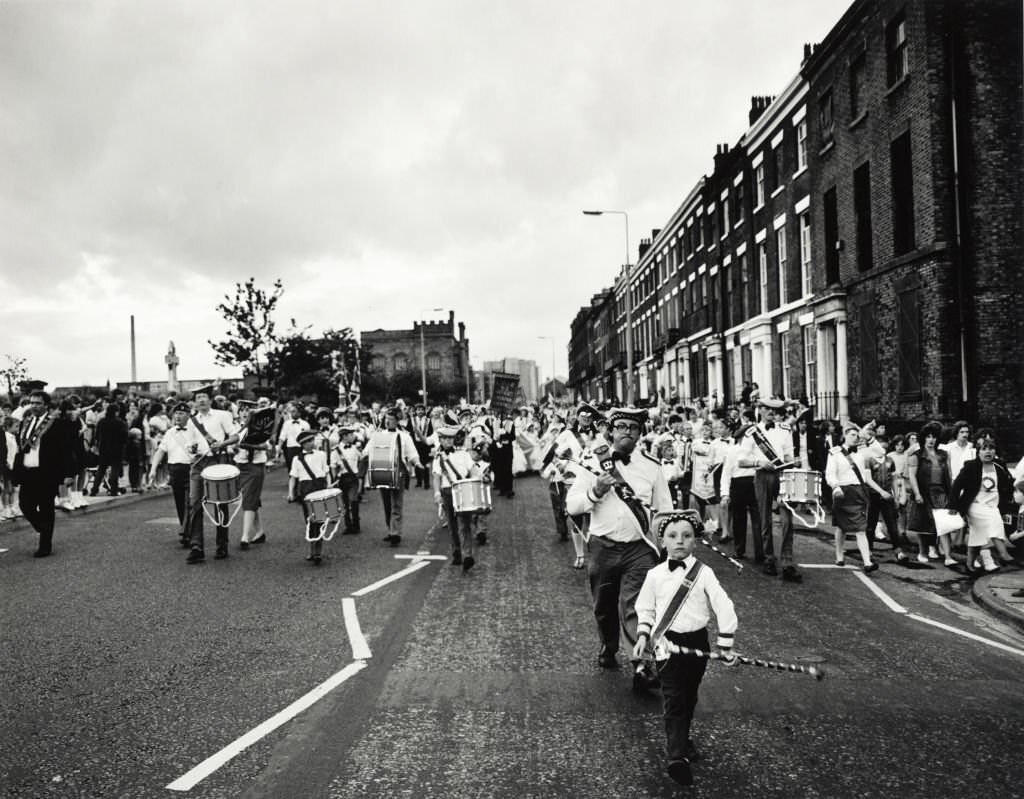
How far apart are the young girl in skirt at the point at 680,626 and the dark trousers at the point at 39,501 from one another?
8667mm

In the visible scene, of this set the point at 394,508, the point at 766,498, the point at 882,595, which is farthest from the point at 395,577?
the point at 882,595

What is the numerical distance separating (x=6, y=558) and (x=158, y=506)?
562 centimetres

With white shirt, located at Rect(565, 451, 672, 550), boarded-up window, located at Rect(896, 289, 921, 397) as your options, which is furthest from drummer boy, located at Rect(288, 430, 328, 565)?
boarded-up window, located at Rect(896, 289, 921, 397)

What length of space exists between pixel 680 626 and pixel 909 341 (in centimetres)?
1592

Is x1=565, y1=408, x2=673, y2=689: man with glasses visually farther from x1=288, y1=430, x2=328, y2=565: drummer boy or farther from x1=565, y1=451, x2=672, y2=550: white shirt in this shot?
x1=288, y1=430, x2=328, y2=565: drummer boy

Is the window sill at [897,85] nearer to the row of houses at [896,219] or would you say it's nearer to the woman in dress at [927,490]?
the row of houses at [896,219]

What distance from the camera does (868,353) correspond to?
20359 mm

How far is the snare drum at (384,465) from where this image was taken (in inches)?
458

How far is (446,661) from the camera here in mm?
6246

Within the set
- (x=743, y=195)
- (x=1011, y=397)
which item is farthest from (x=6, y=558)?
(x=743, y=195)

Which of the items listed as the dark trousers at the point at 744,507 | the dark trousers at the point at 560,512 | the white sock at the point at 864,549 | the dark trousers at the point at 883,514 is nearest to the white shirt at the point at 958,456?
the dark trousers at the point at 883,514

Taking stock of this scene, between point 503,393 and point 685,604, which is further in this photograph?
point 503,393

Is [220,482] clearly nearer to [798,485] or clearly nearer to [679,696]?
[798,485]

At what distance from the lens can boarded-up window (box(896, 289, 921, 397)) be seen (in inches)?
709
